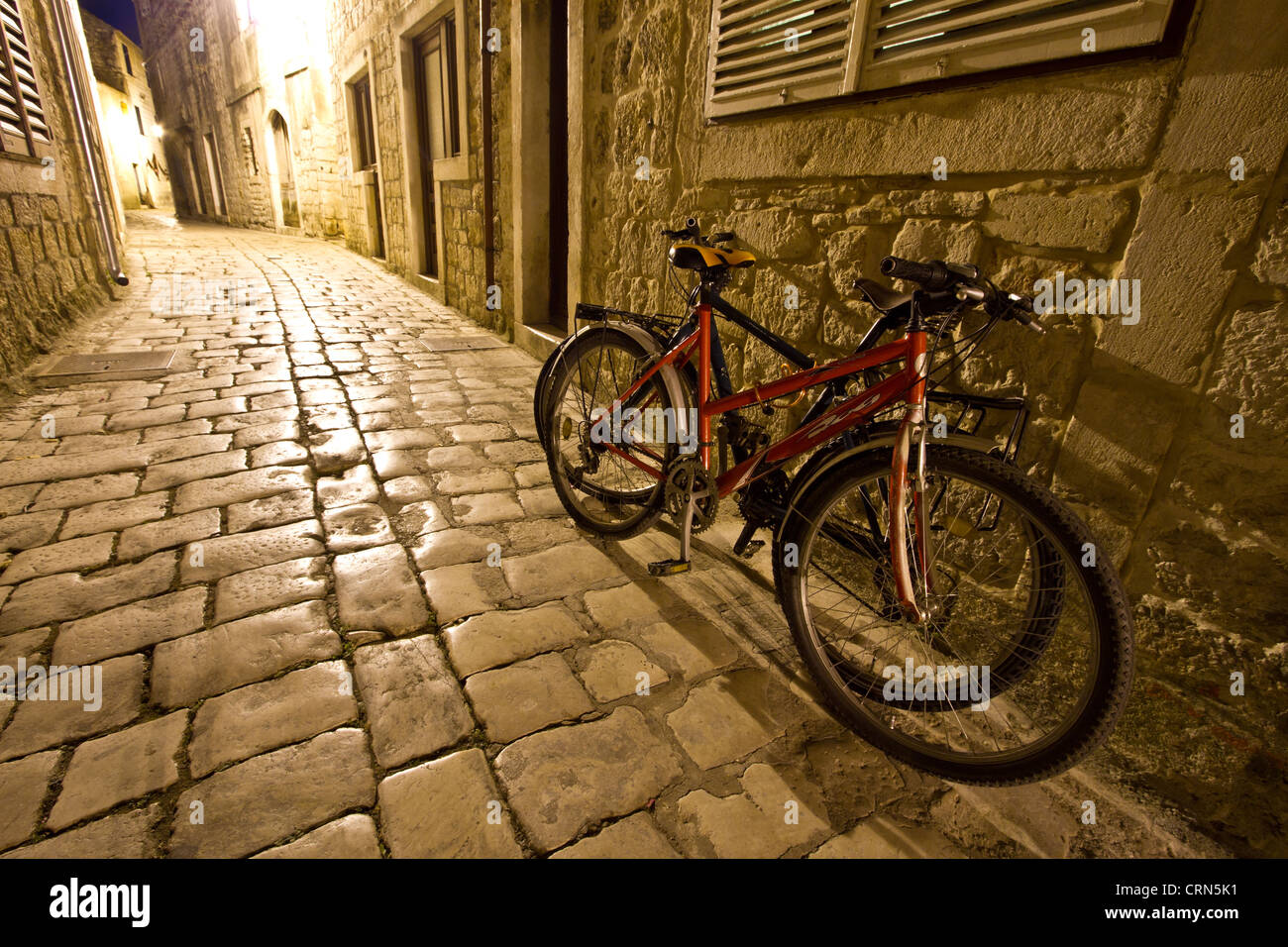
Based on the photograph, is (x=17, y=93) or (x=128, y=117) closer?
(x=17, y=93)

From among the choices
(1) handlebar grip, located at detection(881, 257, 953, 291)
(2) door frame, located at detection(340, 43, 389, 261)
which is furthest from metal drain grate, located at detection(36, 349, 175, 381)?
(2) door frame, located at detection(340, 43, 389, 261)

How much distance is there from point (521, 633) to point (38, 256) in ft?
20.6

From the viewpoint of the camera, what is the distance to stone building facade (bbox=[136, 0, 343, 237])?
13148mm

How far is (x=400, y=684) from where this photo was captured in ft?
6.23

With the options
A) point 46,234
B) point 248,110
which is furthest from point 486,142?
point 248,110

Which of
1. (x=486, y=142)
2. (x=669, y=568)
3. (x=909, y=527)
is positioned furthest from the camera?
(x=486, y=142)

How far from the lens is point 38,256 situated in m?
5.19

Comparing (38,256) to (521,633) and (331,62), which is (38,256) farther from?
(331,62)

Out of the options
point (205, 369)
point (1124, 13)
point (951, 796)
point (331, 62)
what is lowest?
point (951, 796)

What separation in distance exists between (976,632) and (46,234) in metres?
7.90

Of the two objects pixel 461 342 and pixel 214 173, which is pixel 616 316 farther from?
pixel 214 173

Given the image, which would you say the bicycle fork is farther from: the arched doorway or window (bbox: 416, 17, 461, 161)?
the arched doorway

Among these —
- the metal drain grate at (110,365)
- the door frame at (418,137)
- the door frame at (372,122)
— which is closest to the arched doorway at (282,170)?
the door frame at (372,122)
